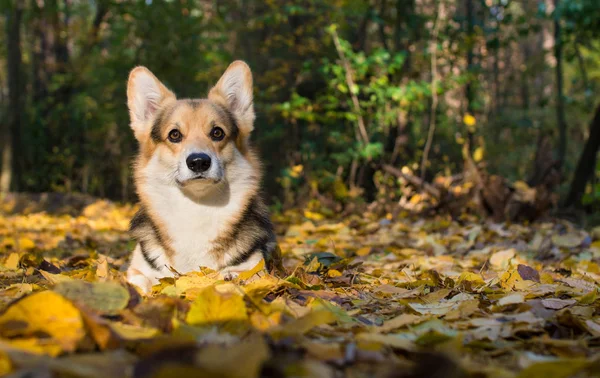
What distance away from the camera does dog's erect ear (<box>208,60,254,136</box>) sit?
12.9 ft

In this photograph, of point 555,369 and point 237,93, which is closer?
point 555,369

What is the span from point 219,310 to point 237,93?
7.93 feet

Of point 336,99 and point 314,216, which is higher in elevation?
point 336,99

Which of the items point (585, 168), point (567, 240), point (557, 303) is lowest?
point (567, 240)

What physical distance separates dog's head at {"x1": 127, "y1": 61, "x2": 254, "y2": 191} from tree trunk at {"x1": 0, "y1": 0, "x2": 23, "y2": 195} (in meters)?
8.34

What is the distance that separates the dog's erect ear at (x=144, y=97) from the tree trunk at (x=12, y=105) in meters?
8.26

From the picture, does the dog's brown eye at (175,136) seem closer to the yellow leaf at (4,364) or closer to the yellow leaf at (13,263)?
the yellow leaf at (13,263)

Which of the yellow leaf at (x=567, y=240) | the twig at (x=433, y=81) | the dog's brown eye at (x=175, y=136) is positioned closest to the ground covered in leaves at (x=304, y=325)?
the dog's brown eye at (x=175, y=136)

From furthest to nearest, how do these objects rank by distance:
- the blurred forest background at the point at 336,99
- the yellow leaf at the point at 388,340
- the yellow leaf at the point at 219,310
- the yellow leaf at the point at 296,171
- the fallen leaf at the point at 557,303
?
the yellow leaf at the point at 296,171 → the blurred forest background at the point at 336,99 → the fallen leaf at the point at 557,303 → the yellow leaf at the point at 219,310 → the yellow leaf at the point at 388,340

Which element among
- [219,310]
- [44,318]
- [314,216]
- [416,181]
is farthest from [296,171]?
[44,318]

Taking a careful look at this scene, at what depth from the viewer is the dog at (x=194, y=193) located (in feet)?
10.6

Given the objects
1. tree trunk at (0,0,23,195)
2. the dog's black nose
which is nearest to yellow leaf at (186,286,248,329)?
the dog's black nose

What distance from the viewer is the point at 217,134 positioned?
3.59 metres

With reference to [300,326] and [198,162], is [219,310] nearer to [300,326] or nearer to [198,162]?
[300,326]
